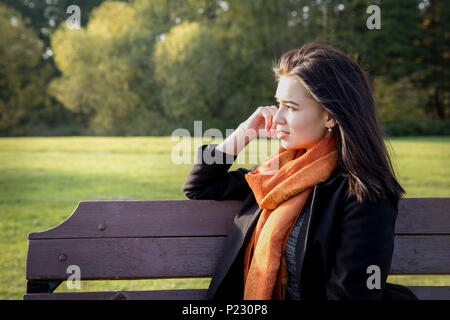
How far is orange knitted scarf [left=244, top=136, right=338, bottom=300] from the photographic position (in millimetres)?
1898

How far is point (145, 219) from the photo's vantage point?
86.2 inches

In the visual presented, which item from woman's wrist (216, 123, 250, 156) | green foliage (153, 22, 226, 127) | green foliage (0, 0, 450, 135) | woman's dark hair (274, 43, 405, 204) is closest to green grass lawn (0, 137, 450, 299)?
woman's wrist (216, 123, 250, 156)

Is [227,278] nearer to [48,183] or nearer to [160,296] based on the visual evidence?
[160,296]

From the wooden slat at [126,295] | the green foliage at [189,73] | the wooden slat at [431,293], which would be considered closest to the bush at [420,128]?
the green foliage at [189,73]

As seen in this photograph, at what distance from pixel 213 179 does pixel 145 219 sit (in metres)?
0.39

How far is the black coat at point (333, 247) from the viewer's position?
1.72 m

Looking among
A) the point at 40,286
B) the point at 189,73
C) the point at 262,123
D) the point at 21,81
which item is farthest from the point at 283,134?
the point at 21,81

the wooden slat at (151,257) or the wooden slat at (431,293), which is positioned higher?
the wooden slat at (151,257)

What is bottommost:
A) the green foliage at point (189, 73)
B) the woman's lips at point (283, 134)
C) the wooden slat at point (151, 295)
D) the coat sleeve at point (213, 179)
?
the wooden slat at point (151, 295)

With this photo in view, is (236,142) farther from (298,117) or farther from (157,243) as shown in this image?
(157,243)

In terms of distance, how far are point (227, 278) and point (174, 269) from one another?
0.29 meters

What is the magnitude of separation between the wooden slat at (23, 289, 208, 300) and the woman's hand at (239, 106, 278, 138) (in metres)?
0.86

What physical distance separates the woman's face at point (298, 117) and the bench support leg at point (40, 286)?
1.33 m

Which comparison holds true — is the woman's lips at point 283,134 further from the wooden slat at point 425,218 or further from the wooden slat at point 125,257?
the wooden slat at point 425,218
